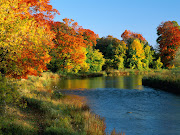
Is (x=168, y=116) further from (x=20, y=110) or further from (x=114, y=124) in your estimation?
(x=20, y=110)

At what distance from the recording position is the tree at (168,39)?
65031 mm

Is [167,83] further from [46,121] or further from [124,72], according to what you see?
[124,72]

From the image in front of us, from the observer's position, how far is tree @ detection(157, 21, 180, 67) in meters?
65.0

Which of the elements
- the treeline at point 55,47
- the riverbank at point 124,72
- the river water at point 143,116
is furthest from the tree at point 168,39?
the river water at point 143,116

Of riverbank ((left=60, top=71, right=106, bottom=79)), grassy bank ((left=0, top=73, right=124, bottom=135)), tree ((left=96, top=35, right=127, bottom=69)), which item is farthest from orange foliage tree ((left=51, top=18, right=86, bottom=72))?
grassy bank ((left=0, top=73, right=124, bottom=135))

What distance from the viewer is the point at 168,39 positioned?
6612 cm

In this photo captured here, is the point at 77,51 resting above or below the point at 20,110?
above

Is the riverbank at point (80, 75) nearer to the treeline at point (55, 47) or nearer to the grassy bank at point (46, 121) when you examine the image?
the treeline at point (55, 47)

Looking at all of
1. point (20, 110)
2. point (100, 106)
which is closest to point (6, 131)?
point (20, 110)

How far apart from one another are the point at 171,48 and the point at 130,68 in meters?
14.5

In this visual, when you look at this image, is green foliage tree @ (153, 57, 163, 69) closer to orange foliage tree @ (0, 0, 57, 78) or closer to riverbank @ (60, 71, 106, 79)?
riverbank @ (60, 71, 106, 79)

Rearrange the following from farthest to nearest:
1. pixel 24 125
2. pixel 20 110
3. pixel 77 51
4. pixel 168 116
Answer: pixel 77 51 → pixel 168 116 → pixel 20 110 → pixel 24 125

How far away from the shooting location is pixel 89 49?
65.9m

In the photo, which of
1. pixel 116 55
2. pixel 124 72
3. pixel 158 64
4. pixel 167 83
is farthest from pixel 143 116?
pixel 158 64
